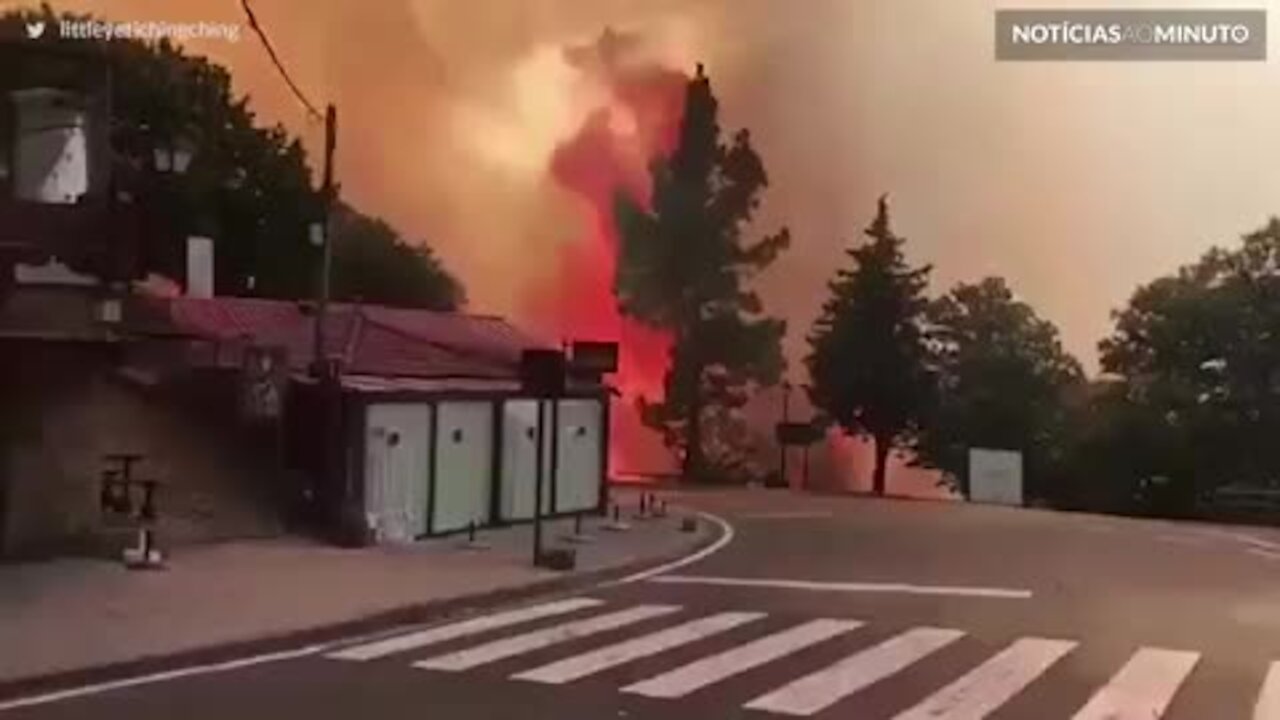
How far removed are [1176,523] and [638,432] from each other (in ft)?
16.9

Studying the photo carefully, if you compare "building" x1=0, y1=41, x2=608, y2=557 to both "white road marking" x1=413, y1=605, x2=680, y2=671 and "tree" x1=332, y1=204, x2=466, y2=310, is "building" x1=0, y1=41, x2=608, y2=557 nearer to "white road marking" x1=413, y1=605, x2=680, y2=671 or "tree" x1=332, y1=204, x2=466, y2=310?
"tree" x1=332, y1=204, x2=466, y2=310

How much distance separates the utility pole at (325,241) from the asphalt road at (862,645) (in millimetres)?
4157

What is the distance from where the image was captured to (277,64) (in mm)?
16062

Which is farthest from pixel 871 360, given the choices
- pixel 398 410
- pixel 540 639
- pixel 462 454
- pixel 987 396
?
pixel 540 639

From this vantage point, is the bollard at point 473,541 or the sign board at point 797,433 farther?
the sign board at point 797,433

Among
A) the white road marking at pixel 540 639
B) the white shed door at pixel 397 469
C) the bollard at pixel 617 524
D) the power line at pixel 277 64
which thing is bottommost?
the white road marking at pixel 540 639

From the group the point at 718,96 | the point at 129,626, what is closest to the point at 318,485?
the point at 718,96

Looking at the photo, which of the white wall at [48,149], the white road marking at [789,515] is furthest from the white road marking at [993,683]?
the white wall at [48,149]

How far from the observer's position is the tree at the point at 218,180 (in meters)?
14.7

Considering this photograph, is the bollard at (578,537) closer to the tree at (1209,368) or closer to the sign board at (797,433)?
the sign board at (797,433)

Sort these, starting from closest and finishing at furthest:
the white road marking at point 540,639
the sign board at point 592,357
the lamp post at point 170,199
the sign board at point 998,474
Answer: the white road marking at point 540,639 < the lamp post at point 170,199 < the sign board at point 592,357 < the sign board at point 998,474

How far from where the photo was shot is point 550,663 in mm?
8906

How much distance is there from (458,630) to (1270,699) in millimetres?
4339

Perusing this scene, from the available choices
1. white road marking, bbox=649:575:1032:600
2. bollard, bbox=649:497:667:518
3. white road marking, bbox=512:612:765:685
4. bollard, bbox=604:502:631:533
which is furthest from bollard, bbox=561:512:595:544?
white road marking, bbox=512:612:765:685
